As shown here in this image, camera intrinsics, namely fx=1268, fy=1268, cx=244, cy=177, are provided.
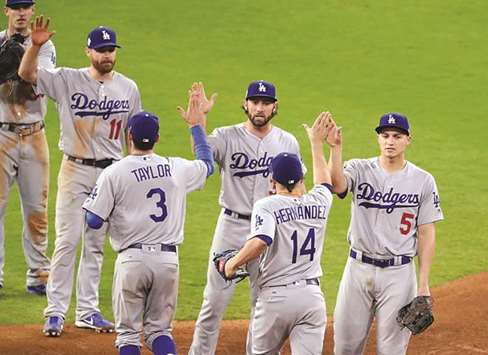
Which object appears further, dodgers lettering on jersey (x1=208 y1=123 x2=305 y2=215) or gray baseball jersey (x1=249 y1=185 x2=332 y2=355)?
dodgers lettering on jersey (x1=208 y1=123 x2=305 y2=215)

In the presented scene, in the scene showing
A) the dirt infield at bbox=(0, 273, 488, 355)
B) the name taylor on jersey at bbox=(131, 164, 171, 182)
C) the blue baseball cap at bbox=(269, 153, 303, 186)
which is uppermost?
the blue baseball cap at bbox=(269, 153, 303, 186)

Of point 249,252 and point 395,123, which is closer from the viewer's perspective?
point 249,252

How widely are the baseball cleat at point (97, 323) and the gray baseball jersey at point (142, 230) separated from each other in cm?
131

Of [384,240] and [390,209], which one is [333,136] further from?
[384,240]

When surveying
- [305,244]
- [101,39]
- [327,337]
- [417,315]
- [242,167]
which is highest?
[101,39]

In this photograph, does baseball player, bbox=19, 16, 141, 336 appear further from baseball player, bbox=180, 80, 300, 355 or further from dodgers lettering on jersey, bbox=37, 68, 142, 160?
baseball player, bbox=180, 80, 300, 355

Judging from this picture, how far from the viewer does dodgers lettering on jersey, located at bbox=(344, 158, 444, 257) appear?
8.85m

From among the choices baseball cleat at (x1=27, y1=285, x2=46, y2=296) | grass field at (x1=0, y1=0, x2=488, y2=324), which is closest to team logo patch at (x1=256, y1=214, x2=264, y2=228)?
baseball cleat at (x1=27, y1=285, x2=46, y2=296)

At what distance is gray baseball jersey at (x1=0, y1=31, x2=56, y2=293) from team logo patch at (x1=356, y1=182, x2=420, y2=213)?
3.10 meters

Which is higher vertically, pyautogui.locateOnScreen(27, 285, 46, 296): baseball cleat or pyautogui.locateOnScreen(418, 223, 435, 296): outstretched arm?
pyautogui.locateOnScreen(418, 223, 435, 296): outstretched arm

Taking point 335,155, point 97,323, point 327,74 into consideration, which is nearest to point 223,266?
point 335,155

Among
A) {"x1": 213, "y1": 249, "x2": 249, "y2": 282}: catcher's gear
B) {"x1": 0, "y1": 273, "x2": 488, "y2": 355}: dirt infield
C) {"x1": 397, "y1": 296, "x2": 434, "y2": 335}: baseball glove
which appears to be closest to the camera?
{"x1": 213, "y1": 249, "x2": 249, "y2": 282}: catcher's gear

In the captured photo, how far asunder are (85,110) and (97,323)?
1.69 metres

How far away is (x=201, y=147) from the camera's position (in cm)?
915
